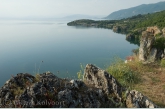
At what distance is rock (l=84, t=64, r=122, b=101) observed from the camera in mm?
6211

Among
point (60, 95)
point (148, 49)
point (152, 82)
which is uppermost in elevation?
point (60, 95)

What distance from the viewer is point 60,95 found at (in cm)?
506

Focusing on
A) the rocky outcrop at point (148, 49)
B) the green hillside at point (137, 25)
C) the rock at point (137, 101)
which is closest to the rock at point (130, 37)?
the green hillside at point (137, 25)

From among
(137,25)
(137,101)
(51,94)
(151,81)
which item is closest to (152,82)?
(151,81)

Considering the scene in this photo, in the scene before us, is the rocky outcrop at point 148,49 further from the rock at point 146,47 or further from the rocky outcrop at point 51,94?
the rocky outcrop at point 51,94

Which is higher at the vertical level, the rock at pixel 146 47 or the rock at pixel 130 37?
the rock at pixel 146 47

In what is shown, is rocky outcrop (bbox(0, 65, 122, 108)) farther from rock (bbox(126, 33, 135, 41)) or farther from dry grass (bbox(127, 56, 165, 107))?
rock (bbox(126, 33, 135, 41))

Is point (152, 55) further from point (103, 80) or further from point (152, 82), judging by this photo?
point (103, 80)

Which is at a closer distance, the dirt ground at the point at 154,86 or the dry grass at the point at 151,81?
the dirt ground at the point at 154,86

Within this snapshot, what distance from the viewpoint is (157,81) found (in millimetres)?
10008

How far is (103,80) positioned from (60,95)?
6.69 feet

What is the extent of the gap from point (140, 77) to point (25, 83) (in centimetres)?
723

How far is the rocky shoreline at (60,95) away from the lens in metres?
4.77

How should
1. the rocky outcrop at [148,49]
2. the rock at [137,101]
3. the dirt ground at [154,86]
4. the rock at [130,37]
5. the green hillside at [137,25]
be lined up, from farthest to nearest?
the green hillside at [137,25] < the rock at [130,37] < the rocky outcrop at [148,49] < the dirt ground at [154,86] < the rock at [137,101]
